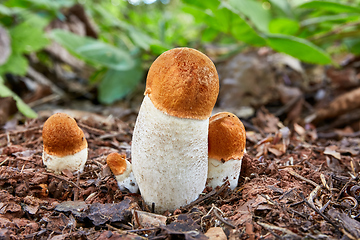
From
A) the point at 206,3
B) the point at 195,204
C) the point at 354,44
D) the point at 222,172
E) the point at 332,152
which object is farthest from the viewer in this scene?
the point at 354,44

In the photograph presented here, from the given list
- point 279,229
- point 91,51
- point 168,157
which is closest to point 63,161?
point 168,157

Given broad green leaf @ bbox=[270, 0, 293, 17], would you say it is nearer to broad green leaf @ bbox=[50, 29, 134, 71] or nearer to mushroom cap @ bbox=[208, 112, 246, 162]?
broad green leaf @ bbox=[50, 29, 134, 71]

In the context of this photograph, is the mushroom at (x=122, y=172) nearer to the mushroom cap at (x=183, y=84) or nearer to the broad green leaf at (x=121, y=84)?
the mushroom cap at (x=183, y=84)

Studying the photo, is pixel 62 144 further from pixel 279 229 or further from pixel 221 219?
pixel 279 229

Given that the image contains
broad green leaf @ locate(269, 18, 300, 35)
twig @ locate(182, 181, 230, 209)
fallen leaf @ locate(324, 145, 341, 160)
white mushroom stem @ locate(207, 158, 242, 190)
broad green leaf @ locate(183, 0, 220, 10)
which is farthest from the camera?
broad green leaf @ locate(269, 18, 300, 35)

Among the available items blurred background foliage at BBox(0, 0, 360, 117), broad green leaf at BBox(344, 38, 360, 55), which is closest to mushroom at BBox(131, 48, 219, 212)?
blurred background foliage at BBox(0, 0, 360, 117)

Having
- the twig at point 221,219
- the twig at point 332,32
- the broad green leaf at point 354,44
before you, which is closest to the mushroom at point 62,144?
the twig at point 221,219
